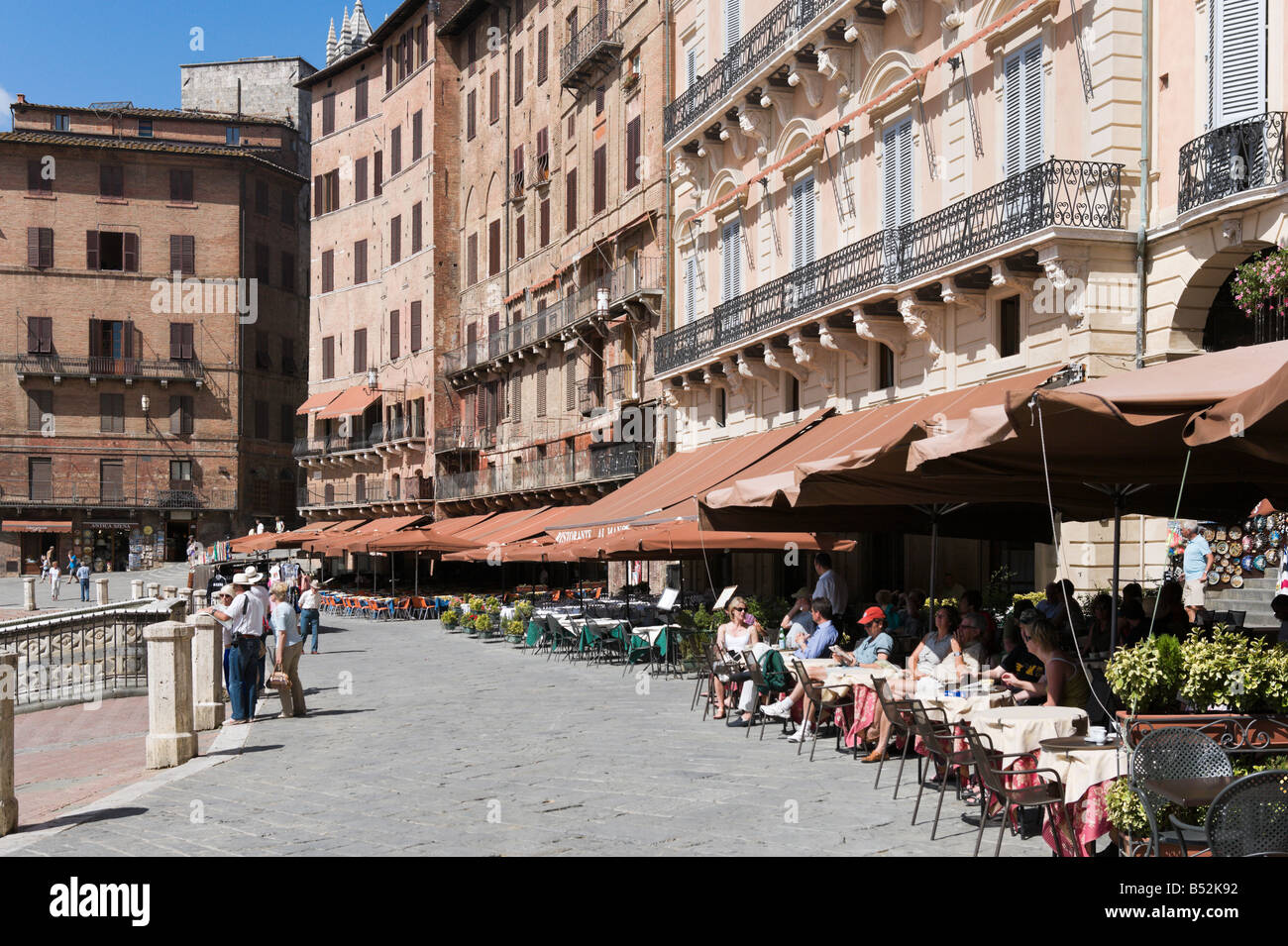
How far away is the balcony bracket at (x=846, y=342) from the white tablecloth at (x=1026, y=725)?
546 inches

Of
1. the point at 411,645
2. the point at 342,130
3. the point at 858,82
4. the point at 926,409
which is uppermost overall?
the point at 342,130

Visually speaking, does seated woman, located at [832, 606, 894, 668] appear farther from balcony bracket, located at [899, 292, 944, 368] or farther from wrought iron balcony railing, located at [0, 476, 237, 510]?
wrought iron balcony railing, located at [0, 476, 237, 510]

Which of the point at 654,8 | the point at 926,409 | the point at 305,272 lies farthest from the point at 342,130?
the point at 926,409

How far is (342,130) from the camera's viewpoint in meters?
58.1

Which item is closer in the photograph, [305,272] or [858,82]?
[858,82]

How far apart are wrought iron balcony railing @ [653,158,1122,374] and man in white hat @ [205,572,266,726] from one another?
10.2m

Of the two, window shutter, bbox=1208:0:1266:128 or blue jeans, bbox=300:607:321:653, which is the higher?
window shutter, bbox=1208:0:1266:128

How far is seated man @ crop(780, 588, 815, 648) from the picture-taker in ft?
45.5

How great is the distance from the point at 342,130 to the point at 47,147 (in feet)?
48.7

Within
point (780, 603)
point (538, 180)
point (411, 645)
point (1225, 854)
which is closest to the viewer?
point (1225, 854)

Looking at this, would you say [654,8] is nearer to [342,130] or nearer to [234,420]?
[342,130]

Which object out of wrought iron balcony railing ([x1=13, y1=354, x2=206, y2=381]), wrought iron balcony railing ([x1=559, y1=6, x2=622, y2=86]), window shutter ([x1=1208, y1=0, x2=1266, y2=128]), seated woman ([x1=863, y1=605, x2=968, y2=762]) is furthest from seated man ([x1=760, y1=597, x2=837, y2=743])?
wrought iron balcony railing ([x1=13, y1=354, x2=206, y2=381])

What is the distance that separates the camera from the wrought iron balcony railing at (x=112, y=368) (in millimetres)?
60781

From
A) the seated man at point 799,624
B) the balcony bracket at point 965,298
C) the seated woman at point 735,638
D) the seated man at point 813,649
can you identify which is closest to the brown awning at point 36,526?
the balcony bracket at point 965,298
